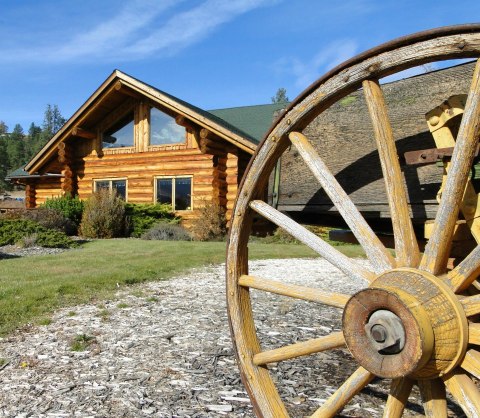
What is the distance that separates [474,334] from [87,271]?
25.7 feet

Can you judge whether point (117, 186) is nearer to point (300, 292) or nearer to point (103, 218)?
point (103, 218)

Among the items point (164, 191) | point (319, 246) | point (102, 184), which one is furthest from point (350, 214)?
point (102, 184)

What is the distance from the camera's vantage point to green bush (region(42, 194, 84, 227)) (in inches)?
722

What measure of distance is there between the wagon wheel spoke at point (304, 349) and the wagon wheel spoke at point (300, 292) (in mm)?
143

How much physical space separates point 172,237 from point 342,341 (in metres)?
14.9

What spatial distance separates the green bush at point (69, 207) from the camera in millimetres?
18328

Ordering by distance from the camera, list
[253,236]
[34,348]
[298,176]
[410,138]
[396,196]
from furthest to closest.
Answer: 1. [253,236]
2. [34,348]
3. [298,176]
4. [410,138]
5. [396,196]

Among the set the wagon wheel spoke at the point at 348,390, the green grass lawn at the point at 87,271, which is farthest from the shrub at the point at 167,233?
the wagon wheel spoke at the point at 348,390

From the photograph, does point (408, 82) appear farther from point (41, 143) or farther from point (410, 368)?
point (41, 143)

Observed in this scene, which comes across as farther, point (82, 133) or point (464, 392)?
point (82, 133)

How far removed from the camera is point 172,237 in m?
16.7

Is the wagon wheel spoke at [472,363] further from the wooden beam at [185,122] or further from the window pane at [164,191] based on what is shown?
the window pane at [164,191]

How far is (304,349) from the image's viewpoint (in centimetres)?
218

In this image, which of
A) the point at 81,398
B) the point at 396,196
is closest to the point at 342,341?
the point at 396,196
